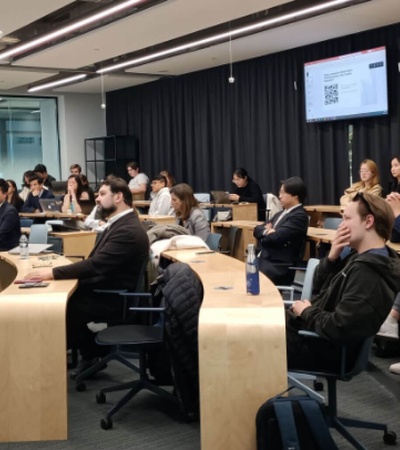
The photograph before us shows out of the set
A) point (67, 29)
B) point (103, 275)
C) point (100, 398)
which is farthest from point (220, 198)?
point (100, 398)

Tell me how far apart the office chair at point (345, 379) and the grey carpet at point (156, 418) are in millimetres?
85

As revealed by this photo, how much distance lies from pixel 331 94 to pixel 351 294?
7.04 m

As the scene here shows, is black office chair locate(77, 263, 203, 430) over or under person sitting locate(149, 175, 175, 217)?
under

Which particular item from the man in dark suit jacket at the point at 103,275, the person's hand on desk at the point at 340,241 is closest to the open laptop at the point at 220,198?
the man in dark suit jacket at the point at 103,275

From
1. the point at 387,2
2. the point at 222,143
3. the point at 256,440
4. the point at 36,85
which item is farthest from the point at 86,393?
the point at 36,85

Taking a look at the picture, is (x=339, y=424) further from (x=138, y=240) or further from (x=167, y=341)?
(x=138, y=240)

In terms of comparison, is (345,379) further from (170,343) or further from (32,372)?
(32,372)

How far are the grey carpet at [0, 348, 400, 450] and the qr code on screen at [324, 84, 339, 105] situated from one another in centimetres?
573

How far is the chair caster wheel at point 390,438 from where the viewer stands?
129 inches

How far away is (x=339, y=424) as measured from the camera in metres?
3.21

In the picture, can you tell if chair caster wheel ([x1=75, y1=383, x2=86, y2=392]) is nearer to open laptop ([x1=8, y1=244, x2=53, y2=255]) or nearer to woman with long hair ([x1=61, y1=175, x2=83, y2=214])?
open laptop ([x1=8, y1=244, x2=53, y2=255])

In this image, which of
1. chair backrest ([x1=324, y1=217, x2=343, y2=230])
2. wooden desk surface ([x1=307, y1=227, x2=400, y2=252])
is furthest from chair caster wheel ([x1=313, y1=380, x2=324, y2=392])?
chair backrest ([x1=324, y1=217, x2=343, y2=230])

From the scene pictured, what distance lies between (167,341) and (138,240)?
1.10 meters

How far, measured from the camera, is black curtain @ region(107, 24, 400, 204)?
933 centimetres
